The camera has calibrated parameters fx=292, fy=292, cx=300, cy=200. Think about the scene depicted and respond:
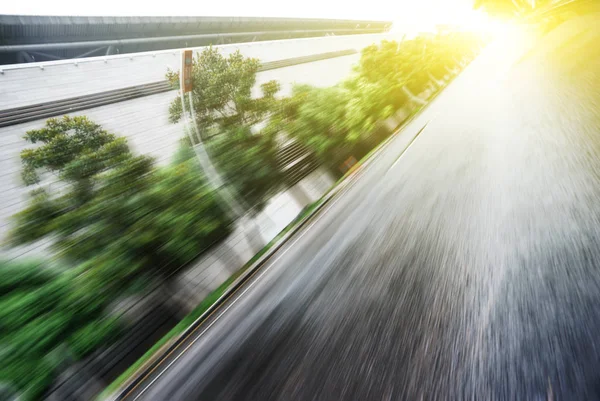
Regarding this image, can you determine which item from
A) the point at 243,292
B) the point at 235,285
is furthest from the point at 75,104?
the point at 243,292

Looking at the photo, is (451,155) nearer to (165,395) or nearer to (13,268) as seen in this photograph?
(165,395)

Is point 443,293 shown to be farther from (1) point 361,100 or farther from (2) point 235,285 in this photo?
(1) point 361,100

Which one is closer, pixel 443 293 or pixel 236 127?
pixel 443 293

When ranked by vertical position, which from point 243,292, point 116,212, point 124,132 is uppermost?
point 124,132

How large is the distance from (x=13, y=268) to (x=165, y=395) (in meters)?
2.31

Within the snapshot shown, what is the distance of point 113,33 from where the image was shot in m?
14.9

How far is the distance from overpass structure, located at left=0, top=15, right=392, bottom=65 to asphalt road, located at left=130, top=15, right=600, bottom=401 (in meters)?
14.3

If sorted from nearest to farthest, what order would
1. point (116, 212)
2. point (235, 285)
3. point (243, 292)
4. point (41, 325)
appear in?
1. point (41, 325)
2. point (116, 212)
3. point (243, 292)
4. point (235, 285)

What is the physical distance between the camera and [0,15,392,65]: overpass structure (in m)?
11.5

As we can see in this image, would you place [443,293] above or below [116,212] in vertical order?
below

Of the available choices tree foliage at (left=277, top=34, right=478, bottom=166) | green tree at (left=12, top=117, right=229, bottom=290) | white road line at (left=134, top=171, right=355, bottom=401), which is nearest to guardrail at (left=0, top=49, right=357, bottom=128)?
green tree at (left=12, top=117, right=229, bottom=290)

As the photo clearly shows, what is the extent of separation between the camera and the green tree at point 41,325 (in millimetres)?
2926

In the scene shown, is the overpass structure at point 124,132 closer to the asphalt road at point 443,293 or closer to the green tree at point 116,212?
the green tree at point 116,212

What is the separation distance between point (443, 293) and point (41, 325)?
4179mm
